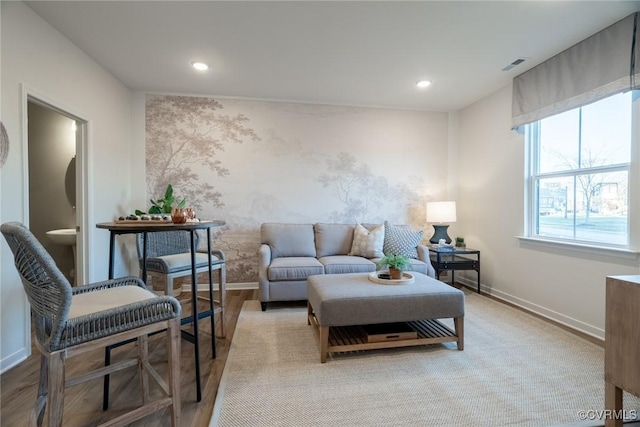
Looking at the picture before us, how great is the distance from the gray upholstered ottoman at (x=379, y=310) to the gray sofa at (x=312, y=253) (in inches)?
31.9

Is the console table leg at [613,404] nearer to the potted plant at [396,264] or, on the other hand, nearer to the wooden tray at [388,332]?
the wooden tray at [388,332]

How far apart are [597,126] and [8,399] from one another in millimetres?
4601

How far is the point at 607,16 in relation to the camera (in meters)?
2.17

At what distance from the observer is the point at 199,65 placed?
9.54 feet

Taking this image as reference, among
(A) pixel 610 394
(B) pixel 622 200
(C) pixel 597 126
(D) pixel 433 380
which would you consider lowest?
(D) pixel 433 380

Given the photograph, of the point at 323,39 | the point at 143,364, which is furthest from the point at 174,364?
the point at 323,39

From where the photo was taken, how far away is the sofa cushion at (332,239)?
3654 millimetres

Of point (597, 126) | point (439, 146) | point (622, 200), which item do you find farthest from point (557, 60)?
point (439, 146)

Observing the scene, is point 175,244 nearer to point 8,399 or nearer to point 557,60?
point 8,399

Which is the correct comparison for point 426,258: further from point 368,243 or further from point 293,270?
point 293,270

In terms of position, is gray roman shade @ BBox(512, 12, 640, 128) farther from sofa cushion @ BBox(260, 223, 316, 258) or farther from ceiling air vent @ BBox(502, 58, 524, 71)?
sofa cushion @ BBox(260, 223, 316, 258)

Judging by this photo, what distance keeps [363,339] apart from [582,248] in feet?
6.89

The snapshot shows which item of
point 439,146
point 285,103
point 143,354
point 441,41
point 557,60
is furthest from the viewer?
point 439,146

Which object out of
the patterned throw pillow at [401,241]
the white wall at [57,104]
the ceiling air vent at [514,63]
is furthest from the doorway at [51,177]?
the ceiling air vent at [514,63]
